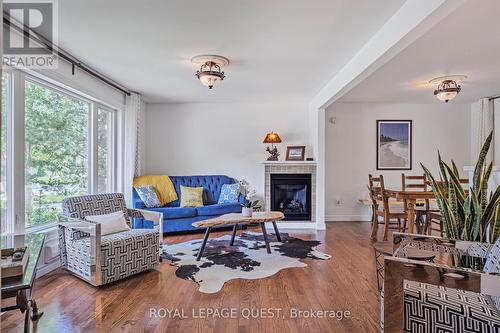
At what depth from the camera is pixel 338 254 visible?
3.88 m

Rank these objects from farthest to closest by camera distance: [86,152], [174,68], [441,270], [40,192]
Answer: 1. [86,152]
2. [174,68]
3. [40,192]
4. [441,270]

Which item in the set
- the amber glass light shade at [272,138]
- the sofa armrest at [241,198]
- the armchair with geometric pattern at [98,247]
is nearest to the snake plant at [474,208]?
the armchair with geometric pattern at [98,247]

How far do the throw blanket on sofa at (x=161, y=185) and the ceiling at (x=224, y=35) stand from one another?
175 cm

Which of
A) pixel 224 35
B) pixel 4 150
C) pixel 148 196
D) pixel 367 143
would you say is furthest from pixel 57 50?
pixel 367 143

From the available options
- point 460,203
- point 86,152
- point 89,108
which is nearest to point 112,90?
point 89,108

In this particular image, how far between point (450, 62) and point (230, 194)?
3756 millimetres

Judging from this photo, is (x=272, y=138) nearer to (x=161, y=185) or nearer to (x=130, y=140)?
(x=161, y=185)

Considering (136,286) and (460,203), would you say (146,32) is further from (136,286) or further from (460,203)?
(460,203)

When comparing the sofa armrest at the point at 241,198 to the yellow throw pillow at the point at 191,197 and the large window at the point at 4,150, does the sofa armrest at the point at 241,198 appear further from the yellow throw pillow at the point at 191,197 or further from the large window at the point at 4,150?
the large window at the point at 4,150

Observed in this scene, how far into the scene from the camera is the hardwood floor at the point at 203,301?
2.22m

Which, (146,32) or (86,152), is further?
(86,152)

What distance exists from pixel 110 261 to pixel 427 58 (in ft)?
13.4

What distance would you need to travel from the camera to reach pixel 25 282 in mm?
→ 1735

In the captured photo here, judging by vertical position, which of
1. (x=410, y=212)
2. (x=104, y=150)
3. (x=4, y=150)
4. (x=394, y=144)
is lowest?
(x=410, y=212)
